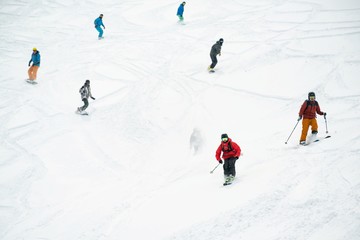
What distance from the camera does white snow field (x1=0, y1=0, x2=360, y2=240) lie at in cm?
680

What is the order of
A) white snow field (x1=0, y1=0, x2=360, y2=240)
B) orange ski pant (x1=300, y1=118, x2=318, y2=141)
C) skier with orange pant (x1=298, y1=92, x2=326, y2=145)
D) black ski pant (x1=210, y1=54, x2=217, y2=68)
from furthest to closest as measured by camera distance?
1. black ski pant (x1=210, y1=54, x2=217, y2=68)
2. orange ski pant (x1=300, y1=118, x2=318, y2=141)
3. skier with orange pant (x1=298, y1=92, x2=326, y2=145)
4. white snow field (x1=0, y1=0, x2=360, y2=240)

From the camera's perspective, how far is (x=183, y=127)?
38.2 feet

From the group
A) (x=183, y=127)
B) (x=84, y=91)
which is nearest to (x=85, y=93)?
(x=84, y=91)

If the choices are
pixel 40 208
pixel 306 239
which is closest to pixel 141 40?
pixel 40 208

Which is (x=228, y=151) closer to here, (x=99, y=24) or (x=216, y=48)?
(x=216, y=48)

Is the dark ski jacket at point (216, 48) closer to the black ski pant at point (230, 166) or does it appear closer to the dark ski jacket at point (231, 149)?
the dark ski jacket at point (231, 149)

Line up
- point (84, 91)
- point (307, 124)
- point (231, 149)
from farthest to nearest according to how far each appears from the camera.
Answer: point (84, 91) → point (307, 124) → point (231, 149)

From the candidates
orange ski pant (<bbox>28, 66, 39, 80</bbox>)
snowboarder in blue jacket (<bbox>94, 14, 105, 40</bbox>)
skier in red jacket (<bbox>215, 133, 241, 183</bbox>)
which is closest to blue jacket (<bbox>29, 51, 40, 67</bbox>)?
orange ski pant (<bbox>28, 66, 39, 80</bbox>)

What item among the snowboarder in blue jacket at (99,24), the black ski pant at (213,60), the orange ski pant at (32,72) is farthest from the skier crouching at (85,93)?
the snowboarder in blue jacket at (99,24)

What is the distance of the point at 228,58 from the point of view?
1537cm

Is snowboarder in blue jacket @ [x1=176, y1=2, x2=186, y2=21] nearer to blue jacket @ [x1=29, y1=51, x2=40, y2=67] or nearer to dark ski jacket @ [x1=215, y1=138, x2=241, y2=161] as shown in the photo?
blue jacket @ [x1=29, y1=51, x2=40, y2=67]

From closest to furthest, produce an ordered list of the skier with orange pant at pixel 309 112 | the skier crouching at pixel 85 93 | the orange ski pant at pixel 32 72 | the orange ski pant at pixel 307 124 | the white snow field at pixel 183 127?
1. the white snow field at pixel 183 127
2. the skier with orange pant at pixel 309 112
3. the orange ski pant at pixel 307 124
4. the skier crouching at pixel 85 93
5. the orange ski pant at pixel 32 72

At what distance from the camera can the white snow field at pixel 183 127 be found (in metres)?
6.80

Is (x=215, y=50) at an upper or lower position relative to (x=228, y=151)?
upper
